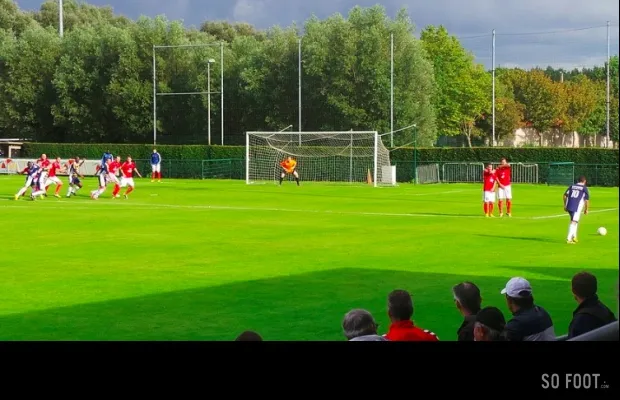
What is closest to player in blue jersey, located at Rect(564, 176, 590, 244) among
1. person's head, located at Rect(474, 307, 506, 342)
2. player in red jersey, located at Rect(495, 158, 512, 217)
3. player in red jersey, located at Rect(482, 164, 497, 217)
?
player in red jersey, located at Rect(482, 164, 497, 217)

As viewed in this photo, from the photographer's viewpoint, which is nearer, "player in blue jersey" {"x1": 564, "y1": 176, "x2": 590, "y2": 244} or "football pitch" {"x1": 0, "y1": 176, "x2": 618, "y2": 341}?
"football pitch" {"x1": 0, "y1": 176, "x2": 618, "y2": 341}

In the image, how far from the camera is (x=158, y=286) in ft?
48.5

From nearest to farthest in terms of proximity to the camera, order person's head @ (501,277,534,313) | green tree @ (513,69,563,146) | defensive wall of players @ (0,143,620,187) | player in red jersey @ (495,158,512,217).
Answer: person's head @ (501,277,534,313) → player in red jersey @ (495,158,512,217) → green tree @ (513,69,563,146) → defensive wall of players @ (0,143,620,187)

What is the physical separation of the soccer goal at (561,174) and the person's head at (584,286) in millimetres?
46080

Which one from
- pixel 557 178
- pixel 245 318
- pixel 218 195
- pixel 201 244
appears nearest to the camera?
pixel 245 318

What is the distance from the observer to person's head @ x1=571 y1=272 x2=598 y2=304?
19.5ft

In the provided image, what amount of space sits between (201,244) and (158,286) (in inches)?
239

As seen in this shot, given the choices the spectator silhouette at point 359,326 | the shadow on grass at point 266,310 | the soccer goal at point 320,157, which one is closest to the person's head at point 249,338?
the spectator silhouette at point 359,326

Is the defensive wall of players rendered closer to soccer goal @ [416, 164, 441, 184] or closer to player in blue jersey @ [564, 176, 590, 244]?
soccer goal @ [416, 164, 441, 184]

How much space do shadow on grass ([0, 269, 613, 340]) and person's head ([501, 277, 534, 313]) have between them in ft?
12.9

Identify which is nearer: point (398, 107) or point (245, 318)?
point (245, 318)

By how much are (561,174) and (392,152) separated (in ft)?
35.0
